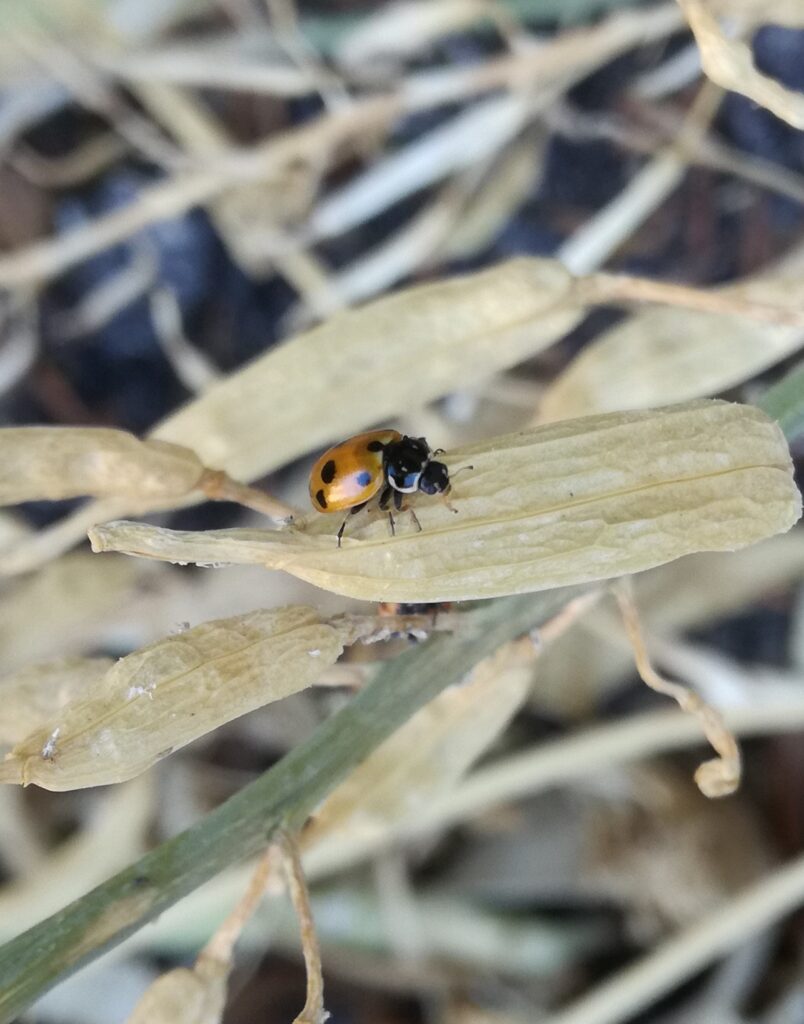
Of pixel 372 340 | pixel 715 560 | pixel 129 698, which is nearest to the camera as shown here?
pixel 129 698

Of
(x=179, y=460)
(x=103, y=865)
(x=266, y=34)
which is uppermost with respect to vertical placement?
(x=266, y=34)

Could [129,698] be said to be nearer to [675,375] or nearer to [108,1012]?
[675,375]

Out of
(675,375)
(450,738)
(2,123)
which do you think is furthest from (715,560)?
(2,123)

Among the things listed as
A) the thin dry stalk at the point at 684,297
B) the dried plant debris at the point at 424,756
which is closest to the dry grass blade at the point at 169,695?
the dried plant debris at the point at 424,756

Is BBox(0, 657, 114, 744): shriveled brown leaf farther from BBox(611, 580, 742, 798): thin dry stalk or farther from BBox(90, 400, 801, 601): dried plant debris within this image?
BBox(611, 580, 742, 798): thin dry stalk

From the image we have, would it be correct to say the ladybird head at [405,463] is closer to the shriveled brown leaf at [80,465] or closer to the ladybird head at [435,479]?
the ladybird head at [435,479]

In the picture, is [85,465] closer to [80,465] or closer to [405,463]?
[80,465]
